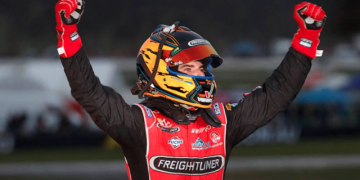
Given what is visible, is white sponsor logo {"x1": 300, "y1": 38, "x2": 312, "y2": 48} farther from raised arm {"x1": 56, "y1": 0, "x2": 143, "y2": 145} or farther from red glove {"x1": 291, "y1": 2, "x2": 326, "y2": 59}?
raised arm {"x1": 56, "y1": 0, "x2": 143, "y2": 145}

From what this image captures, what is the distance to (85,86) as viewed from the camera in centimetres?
310

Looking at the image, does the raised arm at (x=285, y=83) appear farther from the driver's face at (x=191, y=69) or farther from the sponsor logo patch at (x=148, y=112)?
the sponsor logo patch at (x=148, y=112)

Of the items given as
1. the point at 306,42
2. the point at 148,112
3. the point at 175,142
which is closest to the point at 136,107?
the point at 148,112

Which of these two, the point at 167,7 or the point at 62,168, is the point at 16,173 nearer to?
the point at 62,168

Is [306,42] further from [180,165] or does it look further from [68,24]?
[68,24]

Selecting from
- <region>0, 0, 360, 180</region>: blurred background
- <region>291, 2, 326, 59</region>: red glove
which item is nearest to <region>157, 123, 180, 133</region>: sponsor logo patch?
<region>291, 2, 326, 59</region>: red glove

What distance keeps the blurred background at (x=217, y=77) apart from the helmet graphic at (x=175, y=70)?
9.60 m

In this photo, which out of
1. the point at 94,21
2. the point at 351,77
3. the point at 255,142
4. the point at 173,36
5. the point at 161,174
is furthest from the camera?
the point at 94,21

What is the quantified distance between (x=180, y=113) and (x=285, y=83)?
672mm

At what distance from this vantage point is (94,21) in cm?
2342

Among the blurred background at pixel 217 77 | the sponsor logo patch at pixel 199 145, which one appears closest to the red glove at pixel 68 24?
the sponsor logo patch at pixel 199 145

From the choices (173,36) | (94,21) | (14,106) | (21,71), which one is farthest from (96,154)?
(173,36)

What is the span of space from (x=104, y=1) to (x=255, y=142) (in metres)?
10.6

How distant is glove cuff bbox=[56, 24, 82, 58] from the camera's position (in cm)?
305
